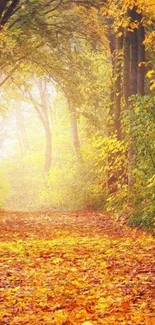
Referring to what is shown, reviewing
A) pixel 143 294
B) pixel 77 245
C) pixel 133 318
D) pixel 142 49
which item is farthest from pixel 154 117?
pixel 133 318

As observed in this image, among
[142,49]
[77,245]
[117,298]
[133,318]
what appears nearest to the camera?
[133,318]

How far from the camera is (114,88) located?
16.9m

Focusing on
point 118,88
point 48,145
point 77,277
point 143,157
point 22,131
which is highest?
point 22,131

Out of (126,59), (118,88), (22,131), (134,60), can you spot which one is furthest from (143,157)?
(22,131)

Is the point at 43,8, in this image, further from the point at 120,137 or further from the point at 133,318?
the point at 133,318

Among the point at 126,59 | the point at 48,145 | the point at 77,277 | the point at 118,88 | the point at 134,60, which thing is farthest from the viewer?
the point at 48,145

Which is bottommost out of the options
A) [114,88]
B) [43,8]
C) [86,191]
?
[86,191]


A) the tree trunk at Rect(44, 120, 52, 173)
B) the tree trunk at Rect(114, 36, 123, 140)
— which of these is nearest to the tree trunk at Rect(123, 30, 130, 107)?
the tree trunk at Rect(114, 36, 123, 140)

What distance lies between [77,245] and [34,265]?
6.37 feet

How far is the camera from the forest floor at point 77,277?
5.05m

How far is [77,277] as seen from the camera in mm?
6715

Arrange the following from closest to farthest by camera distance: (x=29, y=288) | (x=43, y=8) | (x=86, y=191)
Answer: (x=29, y=288) < (x=43, y=8) < (x=86, y=191)

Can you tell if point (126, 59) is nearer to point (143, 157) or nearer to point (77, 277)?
point (143, 157)

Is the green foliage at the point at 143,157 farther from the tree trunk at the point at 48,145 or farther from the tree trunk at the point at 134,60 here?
the tree trunk at the point at 48,145
